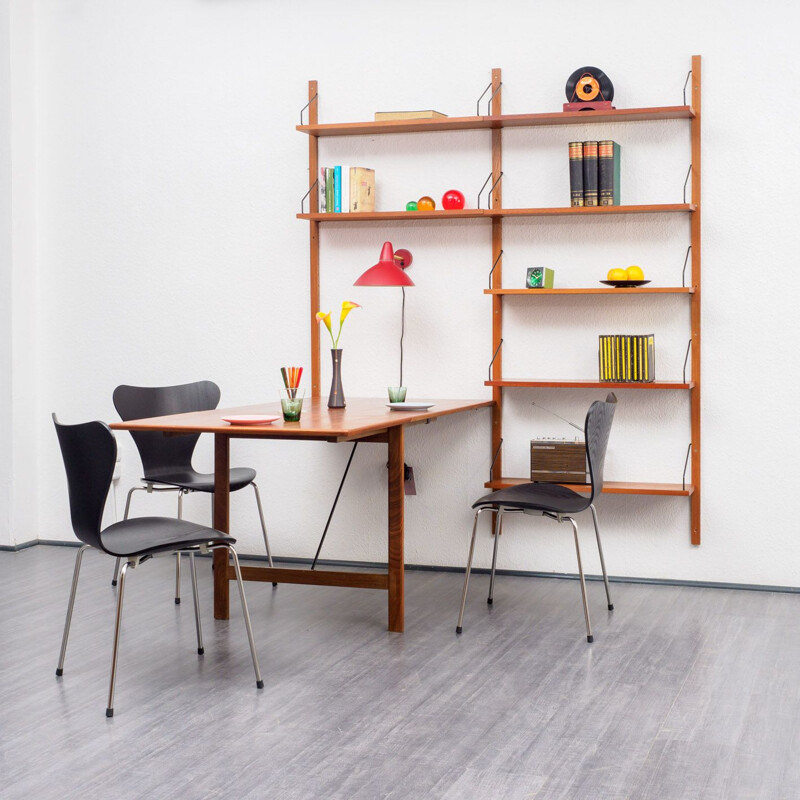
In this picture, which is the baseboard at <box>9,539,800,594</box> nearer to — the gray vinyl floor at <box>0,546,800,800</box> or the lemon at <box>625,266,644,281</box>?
the gray vinyl floor at <box>0,546,800,800</box>

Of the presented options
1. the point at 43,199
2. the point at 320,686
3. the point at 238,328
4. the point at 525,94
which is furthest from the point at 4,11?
the point at 320,686

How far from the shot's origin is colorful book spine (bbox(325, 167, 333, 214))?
4.70 m

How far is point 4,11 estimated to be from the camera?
5.11 meters

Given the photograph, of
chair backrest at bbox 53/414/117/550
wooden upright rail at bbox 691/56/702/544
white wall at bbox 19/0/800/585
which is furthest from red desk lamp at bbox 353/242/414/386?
chair backrest at bbox 53/414/117/550

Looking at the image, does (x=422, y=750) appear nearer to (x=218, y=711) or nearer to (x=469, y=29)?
(x=218, y=711)

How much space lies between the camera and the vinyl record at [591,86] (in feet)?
14.5

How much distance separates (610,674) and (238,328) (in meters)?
2.57

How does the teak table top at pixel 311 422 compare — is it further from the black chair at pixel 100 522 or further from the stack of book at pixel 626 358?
the stack of book at pixel 626 358

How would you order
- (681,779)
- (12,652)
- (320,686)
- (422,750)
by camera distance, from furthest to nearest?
(12,652) → (320,686) → (422,750) → (681,779)

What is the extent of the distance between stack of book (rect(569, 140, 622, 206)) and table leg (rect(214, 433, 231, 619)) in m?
1.76

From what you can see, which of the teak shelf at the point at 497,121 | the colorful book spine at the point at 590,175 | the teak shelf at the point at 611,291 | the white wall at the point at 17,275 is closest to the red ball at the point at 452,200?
the teak shelf at the point at 497,121

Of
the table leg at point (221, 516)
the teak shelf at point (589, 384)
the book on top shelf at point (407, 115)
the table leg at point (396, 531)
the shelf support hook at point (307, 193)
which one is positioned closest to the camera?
the table leg at point (396, 531)

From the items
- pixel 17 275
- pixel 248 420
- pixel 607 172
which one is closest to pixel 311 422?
pixel 248 420

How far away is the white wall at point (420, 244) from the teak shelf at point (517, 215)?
6 cm
